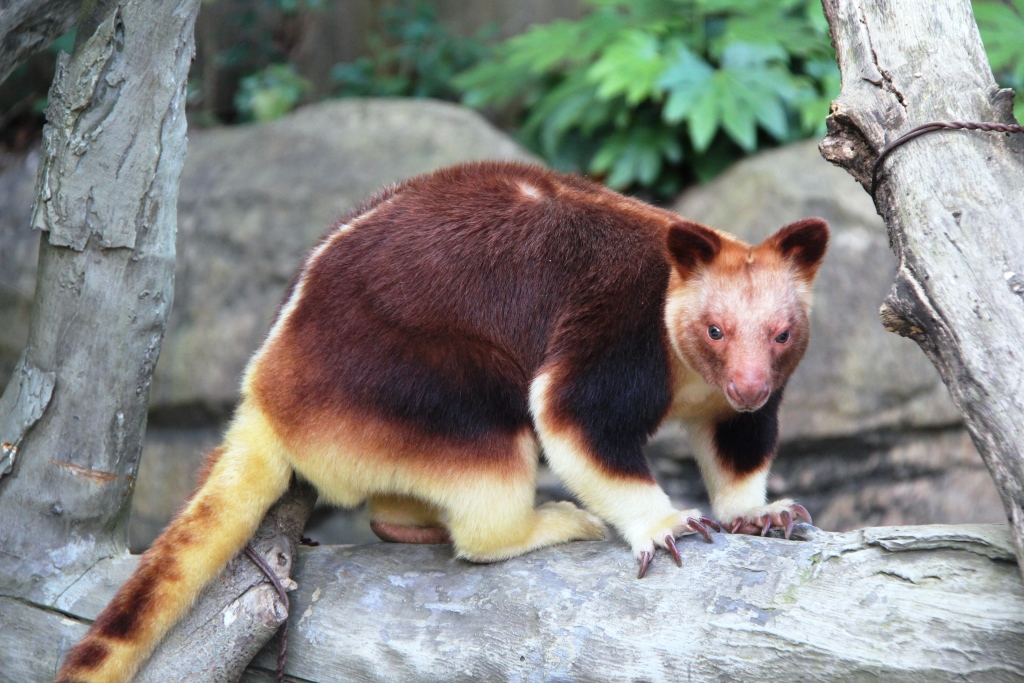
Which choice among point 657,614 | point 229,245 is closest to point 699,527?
point 657,614

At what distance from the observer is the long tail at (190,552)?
9.08ft

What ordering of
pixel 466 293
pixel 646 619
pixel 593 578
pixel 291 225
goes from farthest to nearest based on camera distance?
pixel 291 225, pixel 466 293, pixel 593 578, pixel 646 619

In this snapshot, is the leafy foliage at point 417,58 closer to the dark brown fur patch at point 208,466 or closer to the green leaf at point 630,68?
the green leaf at point 630,68

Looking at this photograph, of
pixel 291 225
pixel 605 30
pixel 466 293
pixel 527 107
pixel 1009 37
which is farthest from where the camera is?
pixel 527 107

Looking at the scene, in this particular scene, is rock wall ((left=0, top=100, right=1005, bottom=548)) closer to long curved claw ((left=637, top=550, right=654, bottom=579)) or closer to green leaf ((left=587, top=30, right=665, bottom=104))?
green leaf ((left=587, top=30, right=665, bottom=104))

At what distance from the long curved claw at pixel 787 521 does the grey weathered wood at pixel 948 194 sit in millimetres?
814

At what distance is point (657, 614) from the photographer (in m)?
2.75

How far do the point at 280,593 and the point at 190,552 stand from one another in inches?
13.0

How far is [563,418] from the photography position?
307 centimetres

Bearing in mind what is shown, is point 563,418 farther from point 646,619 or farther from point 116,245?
point 116,245

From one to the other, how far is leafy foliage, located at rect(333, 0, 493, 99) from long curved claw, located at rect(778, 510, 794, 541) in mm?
5759

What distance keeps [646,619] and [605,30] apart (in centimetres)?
506

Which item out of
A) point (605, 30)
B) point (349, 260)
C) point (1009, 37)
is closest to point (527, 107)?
point (605, 30)

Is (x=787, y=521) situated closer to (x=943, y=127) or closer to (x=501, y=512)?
(x=501, y=512)
